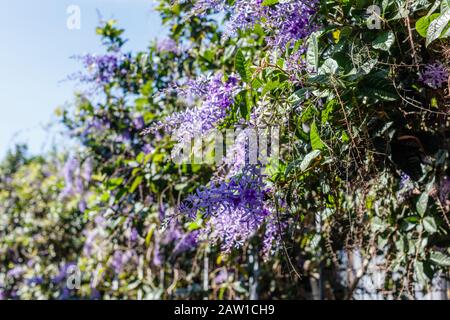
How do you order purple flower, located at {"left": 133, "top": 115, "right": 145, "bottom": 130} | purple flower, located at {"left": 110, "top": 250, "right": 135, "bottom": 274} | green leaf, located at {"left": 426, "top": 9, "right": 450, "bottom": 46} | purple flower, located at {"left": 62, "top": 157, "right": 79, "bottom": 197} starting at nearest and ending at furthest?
green leaf, located at {"left": 426, "top": 9, "right": 450, "bottom": 46} < purple flower, located at {"left": 133, "top": 115, "right": 145, "bottom": 130} < purple flower, located at {"left": 110, "top": 250, "right": 135, "bottom": 274} < purple flower, located at {"left": 62, "top": 157, "right": 79, "bottom": 197}

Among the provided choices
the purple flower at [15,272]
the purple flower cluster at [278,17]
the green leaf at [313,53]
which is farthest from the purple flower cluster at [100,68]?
the purple flower at [15,272]

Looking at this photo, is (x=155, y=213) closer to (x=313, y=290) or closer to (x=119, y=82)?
(x=119, y=82)

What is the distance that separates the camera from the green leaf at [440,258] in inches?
70.6

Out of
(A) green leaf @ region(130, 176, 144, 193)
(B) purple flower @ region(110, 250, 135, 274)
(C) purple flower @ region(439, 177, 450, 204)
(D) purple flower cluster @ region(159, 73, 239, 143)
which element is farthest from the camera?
(B) purple flower @ region(110, 250, 135, 274)

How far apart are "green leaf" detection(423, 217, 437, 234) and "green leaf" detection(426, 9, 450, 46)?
2.62ft

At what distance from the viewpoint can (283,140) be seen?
1.65 metres

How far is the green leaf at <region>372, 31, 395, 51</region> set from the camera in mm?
1236

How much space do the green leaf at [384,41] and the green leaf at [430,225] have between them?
29.0 inches

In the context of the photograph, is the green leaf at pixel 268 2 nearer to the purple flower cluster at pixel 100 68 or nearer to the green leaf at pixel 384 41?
the green leaf at pixel 384 41

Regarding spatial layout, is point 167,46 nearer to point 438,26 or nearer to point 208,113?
point 208,113

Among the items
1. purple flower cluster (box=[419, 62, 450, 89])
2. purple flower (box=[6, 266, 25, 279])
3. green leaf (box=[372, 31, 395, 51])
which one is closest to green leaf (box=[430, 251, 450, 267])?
purple flower cluster (box=[419, 62, 450, 89])

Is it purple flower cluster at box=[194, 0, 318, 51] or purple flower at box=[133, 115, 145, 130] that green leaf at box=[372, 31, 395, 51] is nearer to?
purple flower cluster at box=[194, 0, 318, 51]

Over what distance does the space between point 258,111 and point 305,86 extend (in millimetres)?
141
